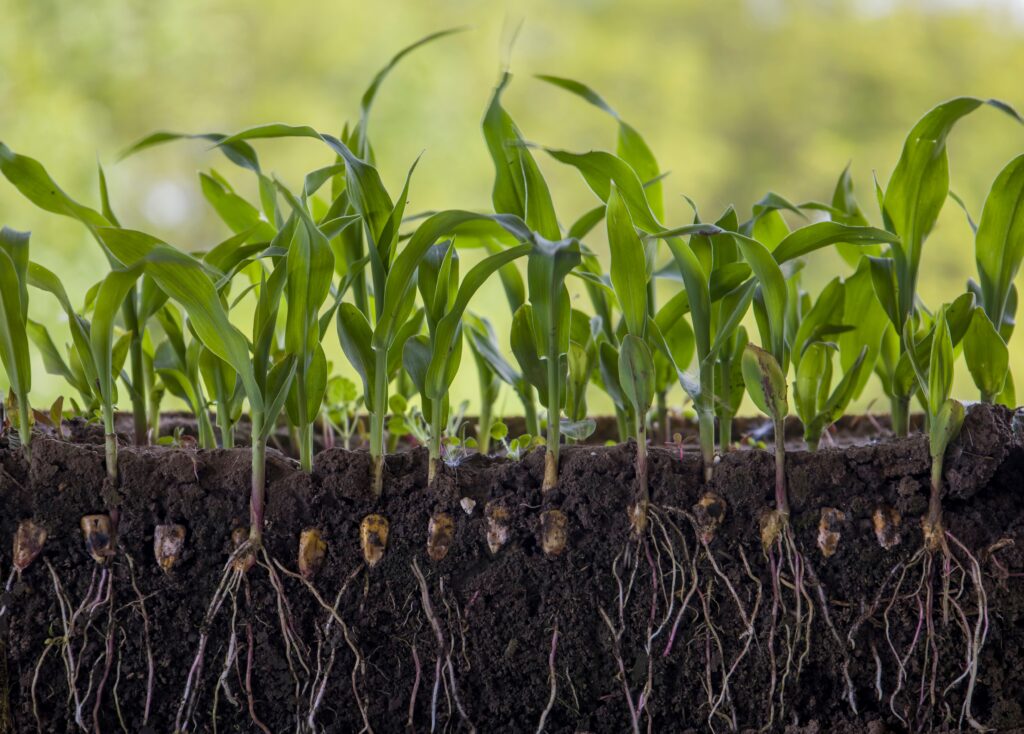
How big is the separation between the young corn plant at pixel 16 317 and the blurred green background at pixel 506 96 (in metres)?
2.14

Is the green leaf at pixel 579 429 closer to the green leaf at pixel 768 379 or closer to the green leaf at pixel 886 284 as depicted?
the green leaf at pixel 768 379

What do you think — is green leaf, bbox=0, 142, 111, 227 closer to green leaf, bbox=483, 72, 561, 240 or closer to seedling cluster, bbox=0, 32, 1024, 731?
seedling cluster, bbox=0, 32, 1024, 731

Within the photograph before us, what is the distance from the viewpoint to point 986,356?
3.11 ft

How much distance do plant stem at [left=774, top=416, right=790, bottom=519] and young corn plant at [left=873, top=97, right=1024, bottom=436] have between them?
177 millimetres

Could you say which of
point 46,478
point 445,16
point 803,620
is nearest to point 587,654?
point 803,620

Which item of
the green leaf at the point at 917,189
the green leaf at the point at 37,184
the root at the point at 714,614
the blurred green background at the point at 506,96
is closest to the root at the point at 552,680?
the root at the point at 714,614

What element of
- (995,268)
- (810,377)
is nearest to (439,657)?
(810,377)

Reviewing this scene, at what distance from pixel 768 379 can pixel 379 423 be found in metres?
0.40

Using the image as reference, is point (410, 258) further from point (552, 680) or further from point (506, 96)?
point (506, 96)

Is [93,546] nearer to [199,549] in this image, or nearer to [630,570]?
[199,549]

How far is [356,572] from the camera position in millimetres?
836

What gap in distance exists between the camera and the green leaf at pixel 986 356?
93 centimetres

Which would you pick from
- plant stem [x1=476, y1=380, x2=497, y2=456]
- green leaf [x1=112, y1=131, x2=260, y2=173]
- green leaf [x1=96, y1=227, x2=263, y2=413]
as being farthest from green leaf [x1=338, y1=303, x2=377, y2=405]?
plant stem [x1=476, y1=380, x2=497, y2=456]

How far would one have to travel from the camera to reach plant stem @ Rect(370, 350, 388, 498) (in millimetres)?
854
